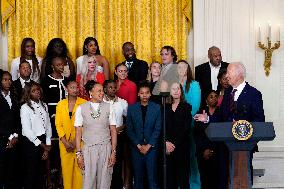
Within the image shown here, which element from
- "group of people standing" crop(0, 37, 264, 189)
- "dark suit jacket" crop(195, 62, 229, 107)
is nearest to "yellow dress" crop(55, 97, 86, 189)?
"group of people standing" crop(0, 37, 264, 189)

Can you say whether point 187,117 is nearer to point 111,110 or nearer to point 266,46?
point 111,110

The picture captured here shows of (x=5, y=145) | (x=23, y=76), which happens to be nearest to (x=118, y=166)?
(x=5, y=145)

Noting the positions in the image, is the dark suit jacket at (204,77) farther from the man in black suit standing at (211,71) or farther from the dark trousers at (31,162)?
the dark trousers at (31,162)

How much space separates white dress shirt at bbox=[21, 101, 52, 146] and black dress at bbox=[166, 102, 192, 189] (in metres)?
1.44

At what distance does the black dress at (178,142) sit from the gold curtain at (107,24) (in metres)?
2.03

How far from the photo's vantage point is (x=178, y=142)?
6.16 m

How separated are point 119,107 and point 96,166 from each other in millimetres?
867

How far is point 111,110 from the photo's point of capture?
19.3ft

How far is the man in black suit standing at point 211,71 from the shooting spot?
23.5 feet

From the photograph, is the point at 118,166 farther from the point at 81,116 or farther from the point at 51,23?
the point at 51,23

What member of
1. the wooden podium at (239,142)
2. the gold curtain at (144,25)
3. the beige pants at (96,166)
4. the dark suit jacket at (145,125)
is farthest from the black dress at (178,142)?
the gold curtain at (144,25)

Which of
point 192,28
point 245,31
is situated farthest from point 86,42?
point 245,31

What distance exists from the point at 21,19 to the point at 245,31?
3303 mm

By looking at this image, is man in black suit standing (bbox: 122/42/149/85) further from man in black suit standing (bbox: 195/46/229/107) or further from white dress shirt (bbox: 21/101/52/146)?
white dress shirt (bbox: 21/101/52/146)
